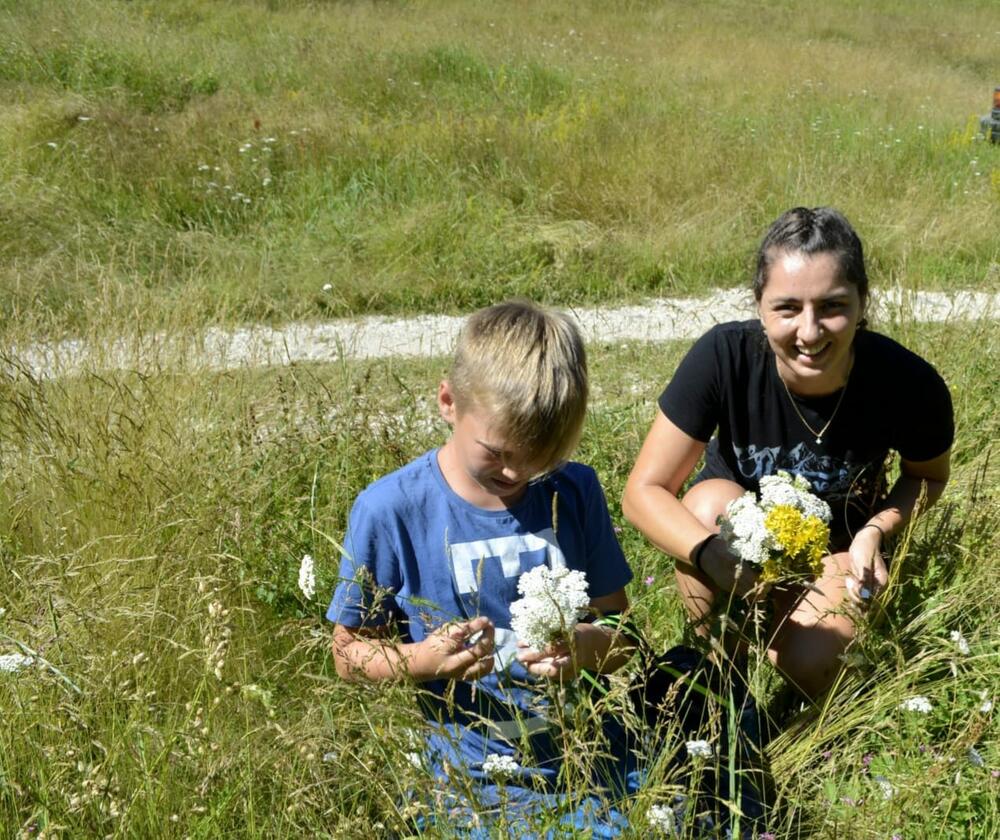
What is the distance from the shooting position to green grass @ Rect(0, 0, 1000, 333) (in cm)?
670

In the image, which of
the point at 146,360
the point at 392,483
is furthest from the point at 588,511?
the point at 146,360

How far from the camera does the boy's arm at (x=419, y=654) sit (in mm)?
1844

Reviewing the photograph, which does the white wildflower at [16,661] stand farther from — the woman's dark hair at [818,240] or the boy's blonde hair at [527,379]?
the woman's dark hair at [818,240]

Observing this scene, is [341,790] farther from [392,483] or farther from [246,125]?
[246,125]

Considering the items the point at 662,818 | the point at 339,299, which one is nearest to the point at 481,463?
the point at 662,818

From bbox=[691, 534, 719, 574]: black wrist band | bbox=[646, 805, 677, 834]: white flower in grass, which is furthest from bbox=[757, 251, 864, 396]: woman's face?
bbox=[646, 805, 677, 834]: white flower in grass

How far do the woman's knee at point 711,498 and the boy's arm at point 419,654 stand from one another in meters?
1.04

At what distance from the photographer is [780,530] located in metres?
2.13

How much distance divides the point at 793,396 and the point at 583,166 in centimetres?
553

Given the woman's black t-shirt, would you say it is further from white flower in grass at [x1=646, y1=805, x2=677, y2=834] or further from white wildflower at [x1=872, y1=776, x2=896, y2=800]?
white flower in grass at [x1=646, y1=805, x2=677, y2=834]

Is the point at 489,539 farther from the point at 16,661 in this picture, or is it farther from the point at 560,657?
the point at 16,661

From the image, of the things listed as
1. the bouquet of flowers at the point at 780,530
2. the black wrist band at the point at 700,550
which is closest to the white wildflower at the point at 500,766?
the bouquet of flowers at the point at 780,530

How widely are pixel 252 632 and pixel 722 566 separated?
3.91ft

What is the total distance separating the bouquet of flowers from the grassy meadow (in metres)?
0.35
